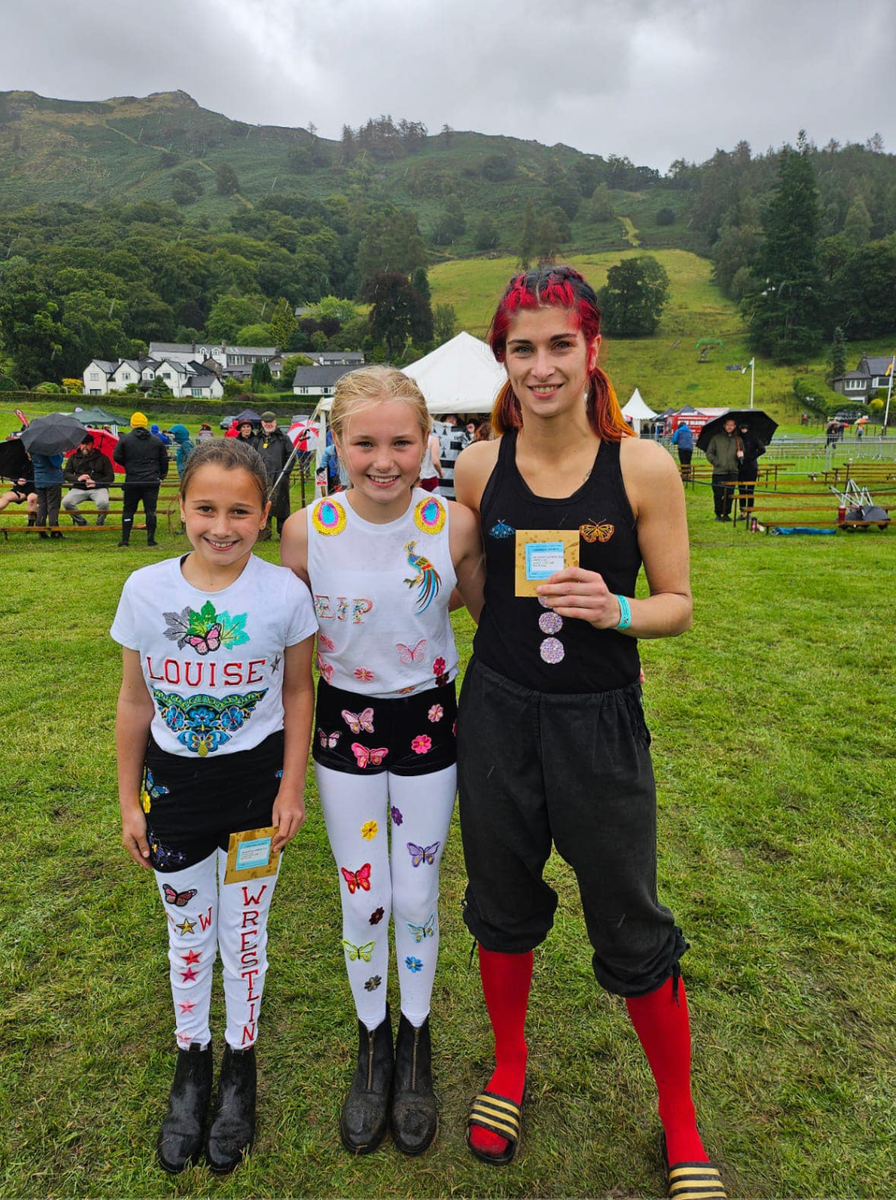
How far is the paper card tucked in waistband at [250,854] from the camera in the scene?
75.2 inches

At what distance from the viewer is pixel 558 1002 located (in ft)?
8.26

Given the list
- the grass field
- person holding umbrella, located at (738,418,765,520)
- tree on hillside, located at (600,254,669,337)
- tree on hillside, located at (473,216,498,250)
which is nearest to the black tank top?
the grass field

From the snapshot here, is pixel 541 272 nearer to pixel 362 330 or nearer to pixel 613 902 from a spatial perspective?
pixel 613 902

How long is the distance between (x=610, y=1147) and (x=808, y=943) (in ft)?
4.07

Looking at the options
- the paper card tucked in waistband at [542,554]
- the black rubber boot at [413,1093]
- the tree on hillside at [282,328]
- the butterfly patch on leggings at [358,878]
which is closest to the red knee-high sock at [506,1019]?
the black rubber boot at [413,1093]

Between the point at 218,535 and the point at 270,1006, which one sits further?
the point at 270,1006

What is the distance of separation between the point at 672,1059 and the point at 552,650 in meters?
1.21

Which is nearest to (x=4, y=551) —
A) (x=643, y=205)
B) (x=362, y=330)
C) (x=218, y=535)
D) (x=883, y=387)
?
(x=218, y=535)

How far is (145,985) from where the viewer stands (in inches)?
A: 103

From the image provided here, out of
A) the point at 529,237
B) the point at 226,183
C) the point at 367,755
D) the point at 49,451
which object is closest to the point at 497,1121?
the point at 367,755

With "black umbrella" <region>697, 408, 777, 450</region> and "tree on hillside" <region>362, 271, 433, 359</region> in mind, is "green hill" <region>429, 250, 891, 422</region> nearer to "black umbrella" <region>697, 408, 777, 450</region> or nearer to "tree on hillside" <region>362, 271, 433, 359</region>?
"tree on hillside" <region>362, 271, 433, 359</region>

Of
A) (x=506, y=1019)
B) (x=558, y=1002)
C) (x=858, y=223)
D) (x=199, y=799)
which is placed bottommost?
(x=558, y=1002)

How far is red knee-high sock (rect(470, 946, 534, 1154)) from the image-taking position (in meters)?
2.00

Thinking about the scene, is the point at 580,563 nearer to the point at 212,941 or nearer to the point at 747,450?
the point at 212,941
